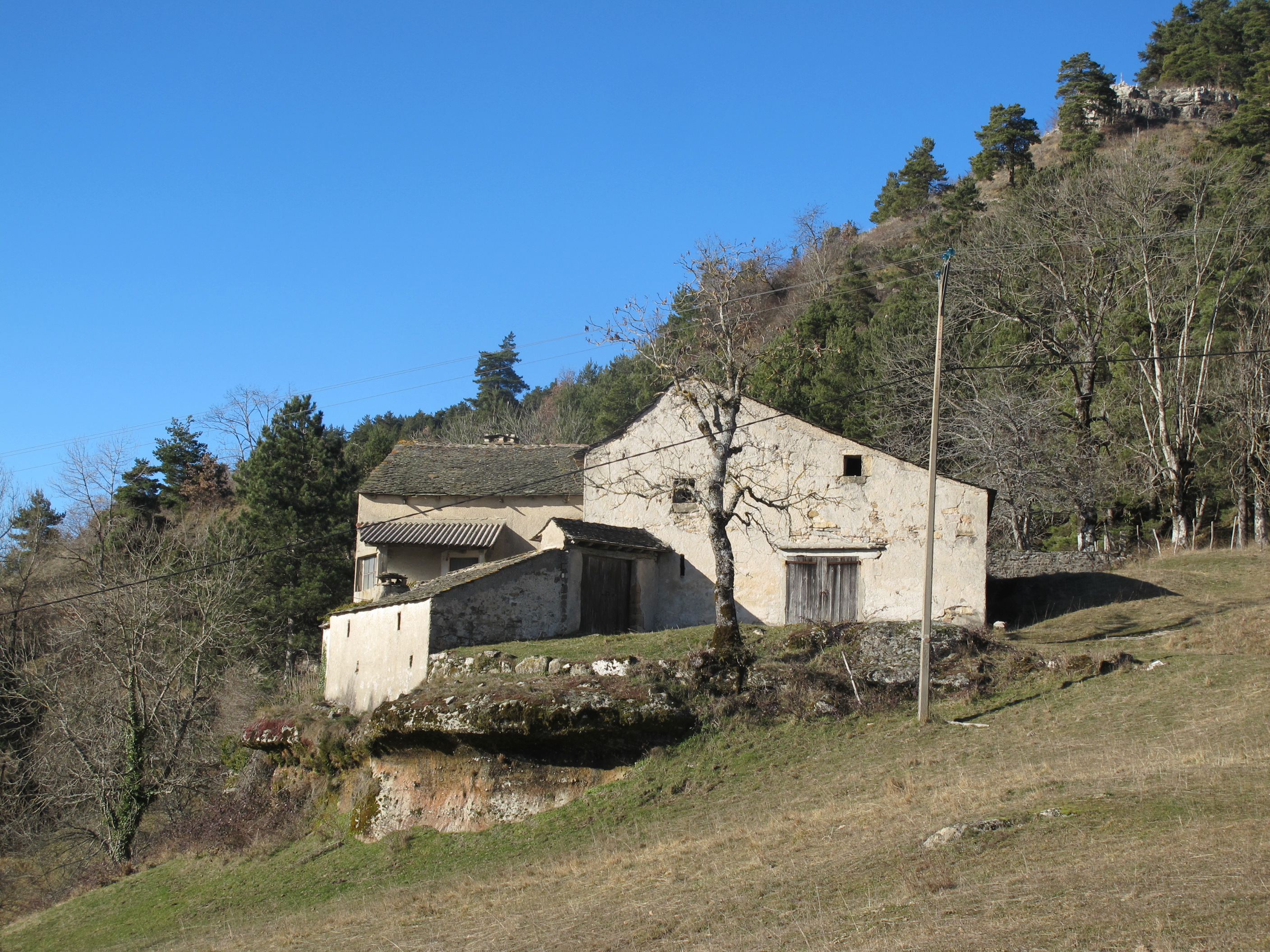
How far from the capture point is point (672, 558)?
84.1ft

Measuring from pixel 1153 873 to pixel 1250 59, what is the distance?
76.0 metres

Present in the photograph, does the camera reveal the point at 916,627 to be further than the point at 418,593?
No

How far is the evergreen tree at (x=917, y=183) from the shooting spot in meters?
72.4

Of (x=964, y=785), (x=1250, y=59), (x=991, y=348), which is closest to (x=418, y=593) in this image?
(x=964, y=785)

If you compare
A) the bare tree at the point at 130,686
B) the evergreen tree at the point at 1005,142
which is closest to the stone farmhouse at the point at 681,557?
the bare tree at the point at 130,686

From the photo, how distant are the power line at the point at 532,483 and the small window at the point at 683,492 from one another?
36.7 inches

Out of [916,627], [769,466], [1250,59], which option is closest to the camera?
[916,627]

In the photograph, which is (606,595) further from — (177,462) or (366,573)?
(177,462)

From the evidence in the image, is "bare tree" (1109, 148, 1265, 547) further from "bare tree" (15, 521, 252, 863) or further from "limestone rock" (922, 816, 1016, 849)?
"bare tree" (15, 521, 252, 863)

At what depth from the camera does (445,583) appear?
21.5m

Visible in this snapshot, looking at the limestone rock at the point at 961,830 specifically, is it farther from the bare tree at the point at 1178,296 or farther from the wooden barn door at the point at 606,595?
the bare tree at the point at 1178,296

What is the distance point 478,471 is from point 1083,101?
187 ft

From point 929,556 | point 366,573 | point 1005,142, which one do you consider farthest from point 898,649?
point 1005,142

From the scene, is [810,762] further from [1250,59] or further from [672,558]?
[1250,59]
